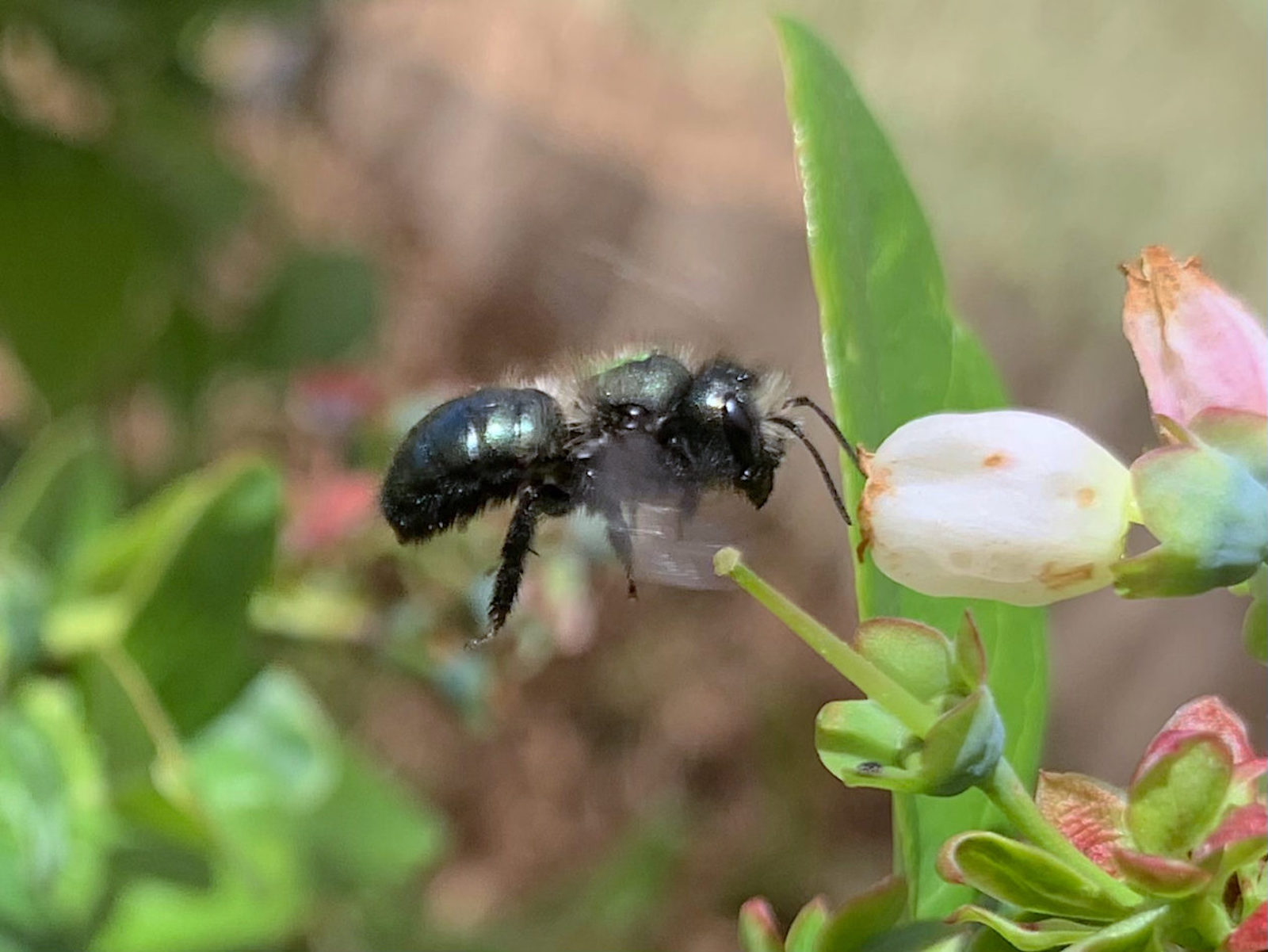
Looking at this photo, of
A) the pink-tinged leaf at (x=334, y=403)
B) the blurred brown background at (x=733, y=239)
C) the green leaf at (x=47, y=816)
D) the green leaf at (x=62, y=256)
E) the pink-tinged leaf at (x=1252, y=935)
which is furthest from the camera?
the blurred brown background at (x=733, y=239)

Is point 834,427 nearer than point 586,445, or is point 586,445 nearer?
point 834,427

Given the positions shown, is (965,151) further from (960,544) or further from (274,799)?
(960,544)

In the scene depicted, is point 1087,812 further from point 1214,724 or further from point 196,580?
point 196,580

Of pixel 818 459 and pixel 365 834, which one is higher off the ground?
pixel 818 459

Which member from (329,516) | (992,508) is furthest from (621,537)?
(329,516)

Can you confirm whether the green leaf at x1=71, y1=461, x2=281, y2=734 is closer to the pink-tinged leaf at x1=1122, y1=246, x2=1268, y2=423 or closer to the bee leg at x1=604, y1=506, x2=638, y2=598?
the bee leg at x1=604, y1=506, x2=638, y2=598

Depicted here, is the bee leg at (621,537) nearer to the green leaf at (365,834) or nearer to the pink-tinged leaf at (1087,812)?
the pink-tinged leaf at (1087,812)

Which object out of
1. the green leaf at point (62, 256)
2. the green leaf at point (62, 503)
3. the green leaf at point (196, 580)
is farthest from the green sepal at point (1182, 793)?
the green leaf at point (62, 256)

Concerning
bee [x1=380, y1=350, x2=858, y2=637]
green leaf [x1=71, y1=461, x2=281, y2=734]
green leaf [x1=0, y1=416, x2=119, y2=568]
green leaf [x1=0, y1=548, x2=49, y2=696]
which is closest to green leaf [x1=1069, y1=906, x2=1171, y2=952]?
bee [x1=380, y1=350, x2=858, y2=637]
